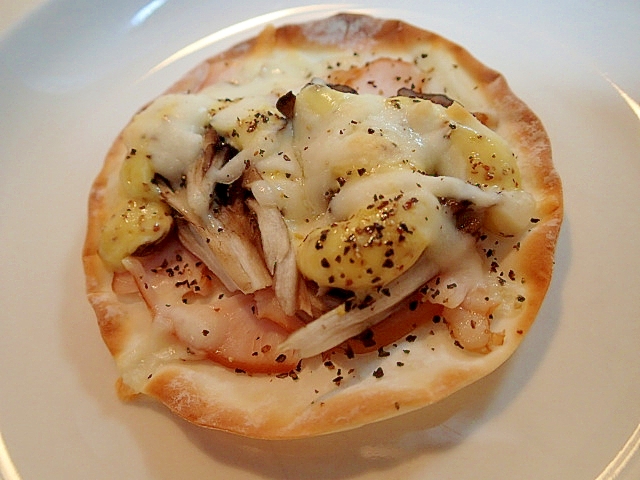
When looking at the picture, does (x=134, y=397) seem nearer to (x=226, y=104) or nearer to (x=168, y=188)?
(x=168, y=188)

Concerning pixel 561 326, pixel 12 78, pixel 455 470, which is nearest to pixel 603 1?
pixel 561 326

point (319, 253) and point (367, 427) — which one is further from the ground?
point (319, 253)

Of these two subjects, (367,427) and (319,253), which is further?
(367,427)
